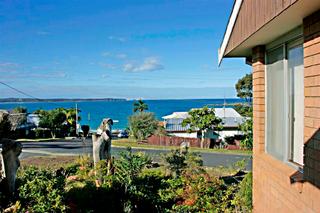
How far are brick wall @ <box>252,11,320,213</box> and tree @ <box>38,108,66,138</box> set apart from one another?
→ 42497 millimetres

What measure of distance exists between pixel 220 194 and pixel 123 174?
2.90 meters

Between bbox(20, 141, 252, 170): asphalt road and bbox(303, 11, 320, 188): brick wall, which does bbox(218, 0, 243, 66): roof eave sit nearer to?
bbox(303, 11, 320, 188): brick wall

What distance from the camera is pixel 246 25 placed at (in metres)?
4.64

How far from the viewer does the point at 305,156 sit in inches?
151

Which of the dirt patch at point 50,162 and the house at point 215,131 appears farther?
the house at point 215,131

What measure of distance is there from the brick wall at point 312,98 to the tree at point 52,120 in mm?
44448

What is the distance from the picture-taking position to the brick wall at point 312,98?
3445 millimetres

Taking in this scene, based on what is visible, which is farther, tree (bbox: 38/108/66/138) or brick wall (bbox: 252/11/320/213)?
tree (bbox: 38/108/66/138)

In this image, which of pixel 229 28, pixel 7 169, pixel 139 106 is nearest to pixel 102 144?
pixel 7 169

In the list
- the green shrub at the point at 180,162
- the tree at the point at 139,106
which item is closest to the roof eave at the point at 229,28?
the green shrub at the point at 180,162

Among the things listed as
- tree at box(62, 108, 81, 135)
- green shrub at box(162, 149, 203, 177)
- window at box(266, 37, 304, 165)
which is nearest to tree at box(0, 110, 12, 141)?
window at box(266, 37, 304, 165)

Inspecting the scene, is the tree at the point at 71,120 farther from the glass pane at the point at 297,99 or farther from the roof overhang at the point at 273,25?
the glass pane at the point at 297,99

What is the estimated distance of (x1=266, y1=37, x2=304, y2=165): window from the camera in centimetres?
421

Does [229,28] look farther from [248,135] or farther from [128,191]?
[248,135]
